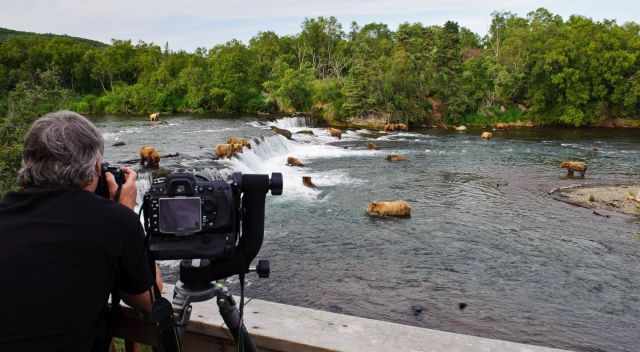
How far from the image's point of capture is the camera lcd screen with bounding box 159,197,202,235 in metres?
1.66

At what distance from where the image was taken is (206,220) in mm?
1700

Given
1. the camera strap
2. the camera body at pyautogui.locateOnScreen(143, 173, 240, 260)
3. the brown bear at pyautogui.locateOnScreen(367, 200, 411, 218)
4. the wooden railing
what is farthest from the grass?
the camera strap

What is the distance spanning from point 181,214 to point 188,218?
3 centimetres

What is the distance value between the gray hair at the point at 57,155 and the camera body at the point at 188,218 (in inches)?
10.4

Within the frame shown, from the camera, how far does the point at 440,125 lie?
113ft

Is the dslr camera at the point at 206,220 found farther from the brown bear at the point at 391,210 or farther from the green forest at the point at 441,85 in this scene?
the green forest at the point at 441,85

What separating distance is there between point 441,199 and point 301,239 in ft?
16.4

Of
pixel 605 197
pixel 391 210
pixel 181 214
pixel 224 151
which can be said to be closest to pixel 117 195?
pixel 181 214

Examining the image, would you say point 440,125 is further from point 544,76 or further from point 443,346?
point 443,346

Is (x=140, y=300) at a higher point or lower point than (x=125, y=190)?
lower

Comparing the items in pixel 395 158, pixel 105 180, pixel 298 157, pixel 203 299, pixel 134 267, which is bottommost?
pixel 298 157

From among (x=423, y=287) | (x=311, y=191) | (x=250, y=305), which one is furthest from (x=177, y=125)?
(x=250, y=305)

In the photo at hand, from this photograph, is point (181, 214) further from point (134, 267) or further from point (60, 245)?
point (60, 245)

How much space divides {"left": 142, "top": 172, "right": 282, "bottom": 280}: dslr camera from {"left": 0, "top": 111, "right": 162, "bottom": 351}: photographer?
6.4 inches
